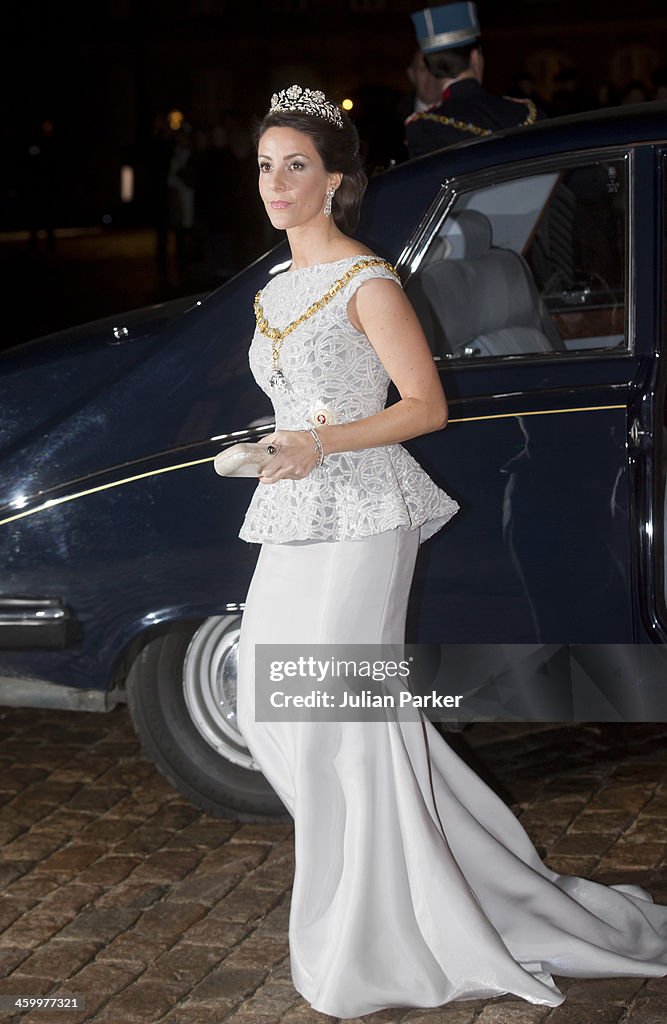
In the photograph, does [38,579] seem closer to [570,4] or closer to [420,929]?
[420,929]

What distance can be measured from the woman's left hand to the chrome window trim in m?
1.20

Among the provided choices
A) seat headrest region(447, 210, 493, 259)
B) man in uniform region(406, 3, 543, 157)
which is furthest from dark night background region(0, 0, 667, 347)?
seat headrest region(447, 210, 493, 259)

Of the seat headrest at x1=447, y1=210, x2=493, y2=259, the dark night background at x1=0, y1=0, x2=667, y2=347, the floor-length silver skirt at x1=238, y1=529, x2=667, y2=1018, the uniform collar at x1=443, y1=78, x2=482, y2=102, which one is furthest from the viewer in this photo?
the dark night background at x1=0, y1=0, x2=667, y2=347

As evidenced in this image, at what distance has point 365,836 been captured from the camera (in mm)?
3502

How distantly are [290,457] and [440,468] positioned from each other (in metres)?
1.19

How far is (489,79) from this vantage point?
5388 centimetres

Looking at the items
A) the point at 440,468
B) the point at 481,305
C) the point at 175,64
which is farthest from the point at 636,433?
the point at 175,64

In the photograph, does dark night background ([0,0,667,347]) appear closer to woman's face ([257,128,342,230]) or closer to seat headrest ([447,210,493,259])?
seat headrest ([447,210,493,259])

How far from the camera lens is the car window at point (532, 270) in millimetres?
4465

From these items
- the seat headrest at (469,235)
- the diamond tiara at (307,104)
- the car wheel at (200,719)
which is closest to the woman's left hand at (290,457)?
the diamond tiara at (307,104)

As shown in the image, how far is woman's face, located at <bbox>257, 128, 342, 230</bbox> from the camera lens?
3393mm

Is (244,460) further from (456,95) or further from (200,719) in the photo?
(456,95)

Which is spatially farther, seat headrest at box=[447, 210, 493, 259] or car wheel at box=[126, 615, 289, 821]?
seat headrest at box=[447, 210, 493, 259]

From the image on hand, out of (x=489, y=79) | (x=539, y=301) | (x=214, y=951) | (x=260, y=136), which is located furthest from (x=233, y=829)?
(x=489, y=79)
